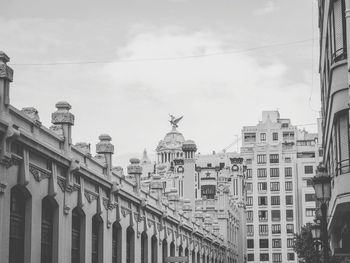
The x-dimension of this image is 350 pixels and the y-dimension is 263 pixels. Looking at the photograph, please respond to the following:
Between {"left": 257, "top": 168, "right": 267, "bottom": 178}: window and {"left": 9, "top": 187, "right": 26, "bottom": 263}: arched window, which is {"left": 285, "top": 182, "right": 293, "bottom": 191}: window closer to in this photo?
{"left": 257, "top": 168, "right": 267, "bottom": 178}: window

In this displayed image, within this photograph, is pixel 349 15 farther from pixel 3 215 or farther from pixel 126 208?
pixel 126 208

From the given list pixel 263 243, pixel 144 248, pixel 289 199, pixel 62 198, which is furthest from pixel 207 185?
pixel 62 198

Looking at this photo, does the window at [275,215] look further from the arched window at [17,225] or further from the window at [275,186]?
the arched window at [17,225]

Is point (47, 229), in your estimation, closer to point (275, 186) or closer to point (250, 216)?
point (250, 216)

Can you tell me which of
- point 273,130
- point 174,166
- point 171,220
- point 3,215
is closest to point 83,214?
point 3,215

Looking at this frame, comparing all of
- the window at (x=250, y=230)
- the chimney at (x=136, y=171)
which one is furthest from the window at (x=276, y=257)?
the chimney at (x=136, y=171)

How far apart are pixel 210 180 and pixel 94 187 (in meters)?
126

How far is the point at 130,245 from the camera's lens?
40.0 meters

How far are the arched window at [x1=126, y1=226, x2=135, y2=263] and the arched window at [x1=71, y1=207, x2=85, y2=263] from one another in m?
8.36

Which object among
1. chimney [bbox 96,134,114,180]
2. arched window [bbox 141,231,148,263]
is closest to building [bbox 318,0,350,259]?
chimney [bbox 96,134,114,180]

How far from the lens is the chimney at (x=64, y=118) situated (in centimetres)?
2881

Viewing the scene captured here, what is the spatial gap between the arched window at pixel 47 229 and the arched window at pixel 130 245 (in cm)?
1207

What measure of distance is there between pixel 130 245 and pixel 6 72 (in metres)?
18.4

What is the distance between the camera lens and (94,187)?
3253cm
